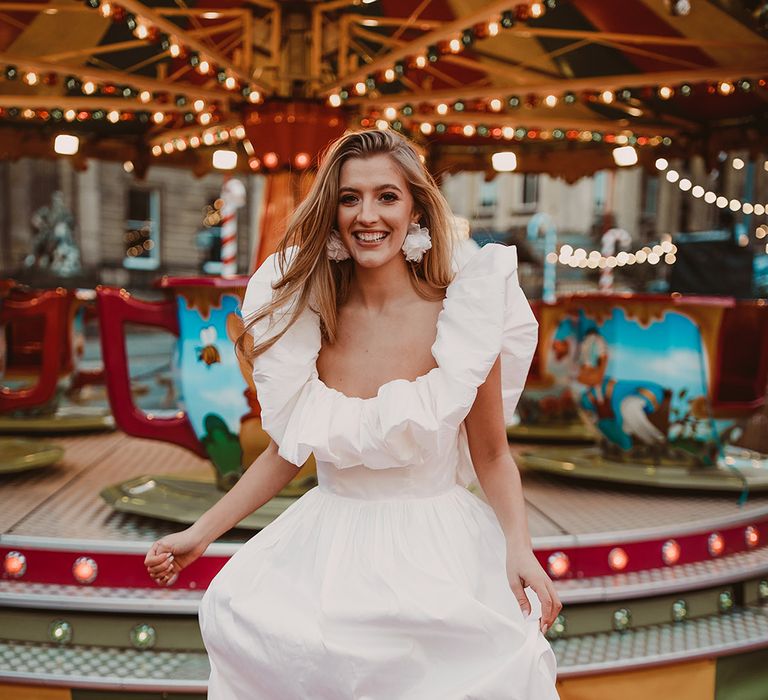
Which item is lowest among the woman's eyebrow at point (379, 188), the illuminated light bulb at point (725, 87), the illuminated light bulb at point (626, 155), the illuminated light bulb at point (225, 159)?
the woman's eyebrow at point (379, 188)

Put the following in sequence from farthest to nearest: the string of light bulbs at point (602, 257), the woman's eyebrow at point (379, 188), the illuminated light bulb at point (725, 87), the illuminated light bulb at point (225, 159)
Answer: the string of light bulbs at point (602, 257), the illuminated light bulb at point (225, 159), the illuminated light bulb at point (725, 87), the woman's eyebrow at point (379, 188)

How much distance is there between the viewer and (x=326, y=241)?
160 centimetres

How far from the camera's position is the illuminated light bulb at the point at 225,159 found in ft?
21.7

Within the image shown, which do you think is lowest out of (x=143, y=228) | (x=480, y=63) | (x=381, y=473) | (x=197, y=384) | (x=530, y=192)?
(x=197, y=384)

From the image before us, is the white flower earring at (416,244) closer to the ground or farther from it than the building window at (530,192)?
closer to the ground

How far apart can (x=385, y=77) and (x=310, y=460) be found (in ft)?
7.47

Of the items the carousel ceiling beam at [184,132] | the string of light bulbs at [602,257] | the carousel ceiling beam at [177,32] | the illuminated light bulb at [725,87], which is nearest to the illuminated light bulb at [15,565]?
the carousel ceiling beam at [177,32]

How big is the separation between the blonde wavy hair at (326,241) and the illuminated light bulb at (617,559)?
1328 millimetres

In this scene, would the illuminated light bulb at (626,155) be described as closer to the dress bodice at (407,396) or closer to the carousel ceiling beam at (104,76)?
the carousel ceiling beam at (104,76)

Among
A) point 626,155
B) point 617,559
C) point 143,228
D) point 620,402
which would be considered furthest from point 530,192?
point 617,559

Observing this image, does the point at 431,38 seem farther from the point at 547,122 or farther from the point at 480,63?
the point at 547,122

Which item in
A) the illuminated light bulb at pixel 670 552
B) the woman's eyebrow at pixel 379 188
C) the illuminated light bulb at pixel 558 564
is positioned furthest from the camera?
the illuminated light bulb at pixel 670 552

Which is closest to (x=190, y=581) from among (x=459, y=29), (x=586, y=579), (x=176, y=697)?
(x=176, y=697)

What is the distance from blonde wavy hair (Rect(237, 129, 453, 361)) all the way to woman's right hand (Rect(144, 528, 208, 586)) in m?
0.37
